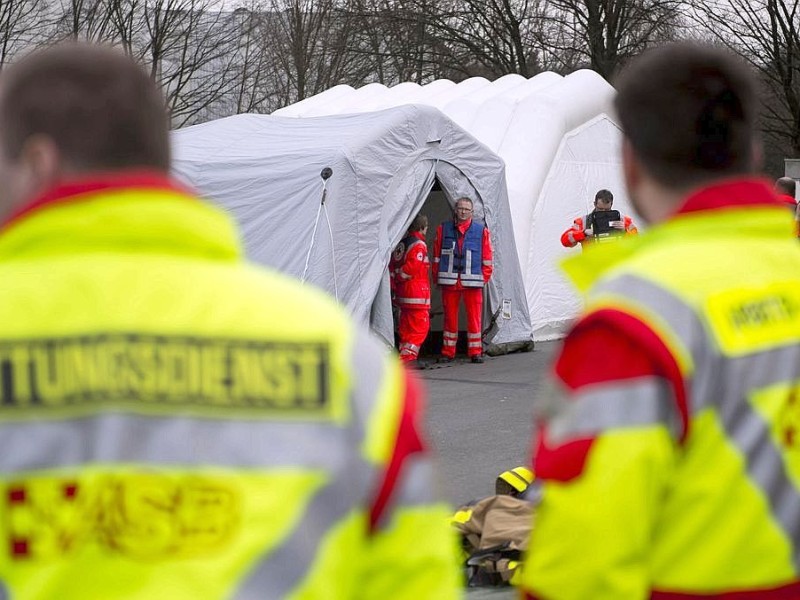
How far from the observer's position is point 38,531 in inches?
63.4

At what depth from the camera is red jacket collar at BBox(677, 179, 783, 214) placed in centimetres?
227

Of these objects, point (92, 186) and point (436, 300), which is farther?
point (436, 300)

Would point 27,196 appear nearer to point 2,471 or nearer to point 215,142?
point 2,471

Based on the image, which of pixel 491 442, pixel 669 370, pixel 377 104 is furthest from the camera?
pixel 377 104

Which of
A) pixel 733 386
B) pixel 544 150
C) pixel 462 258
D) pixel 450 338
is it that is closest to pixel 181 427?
pixel 733 386

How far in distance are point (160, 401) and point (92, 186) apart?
29cm

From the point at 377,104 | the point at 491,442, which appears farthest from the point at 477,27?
the point at 491,442

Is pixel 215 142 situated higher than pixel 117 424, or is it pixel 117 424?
pixel 215 142

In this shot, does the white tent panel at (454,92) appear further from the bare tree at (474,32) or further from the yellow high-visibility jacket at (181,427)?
the bare tree at (474,32)

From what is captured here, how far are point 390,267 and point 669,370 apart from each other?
1186 cm

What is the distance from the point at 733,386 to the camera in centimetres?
216

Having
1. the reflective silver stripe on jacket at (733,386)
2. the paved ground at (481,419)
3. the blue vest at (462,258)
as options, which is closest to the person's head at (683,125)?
the reflective silver stripe on jacket at (733,386)

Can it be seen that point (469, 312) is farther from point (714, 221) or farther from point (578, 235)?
point (714, 221)

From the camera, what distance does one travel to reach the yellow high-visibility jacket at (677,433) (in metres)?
2.04
